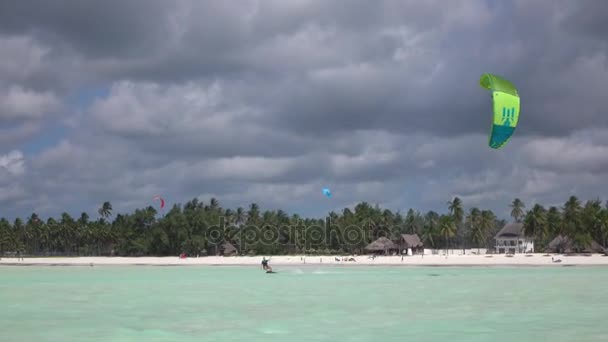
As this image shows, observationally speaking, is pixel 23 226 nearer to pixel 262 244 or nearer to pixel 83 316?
pixel 262 244

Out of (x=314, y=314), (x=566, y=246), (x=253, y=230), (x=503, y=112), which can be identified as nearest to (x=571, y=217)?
(x=566, y=246)

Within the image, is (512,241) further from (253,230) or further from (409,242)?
Result: (253,230)

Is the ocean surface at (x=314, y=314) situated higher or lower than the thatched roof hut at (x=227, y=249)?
higher

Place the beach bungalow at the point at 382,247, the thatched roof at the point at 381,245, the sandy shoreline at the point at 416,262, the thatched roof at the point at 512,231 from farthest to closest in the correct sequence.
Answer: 1. the thatched roof at the point at 512,231
2. the beach bungalow at the point at 382,247
3. the thatched roof at the point at 381,245
4. the sandy shoreline at the point at 416,262

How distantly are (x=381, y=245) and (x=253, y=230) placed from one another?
18.5 m

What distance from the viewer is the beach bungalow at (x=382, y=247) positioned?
95.1 m

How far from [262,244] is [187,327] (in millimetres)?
79070

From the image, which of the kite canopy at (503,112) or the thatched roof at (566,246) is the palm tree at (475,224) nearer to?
the thatched roof at (566,246)

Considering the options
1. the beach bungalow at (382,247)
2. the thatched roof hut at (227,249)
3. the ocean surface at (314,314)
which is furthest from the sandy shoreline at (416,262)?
the ocean surface at (314,314)

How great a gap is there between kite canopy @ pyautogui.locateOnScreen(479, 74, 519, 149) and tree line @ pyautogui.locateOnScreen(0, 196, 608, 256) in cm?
5843

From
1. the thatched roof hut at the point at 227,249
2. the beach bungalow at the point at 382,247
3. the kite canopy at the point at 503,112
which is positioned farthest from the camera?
the thatched roof hut at the point at 227,249

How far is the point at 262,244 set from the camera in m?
95.2

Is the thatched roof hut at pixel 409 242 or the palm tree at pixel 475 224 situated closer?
the thatched roof hut at pixel 409 242

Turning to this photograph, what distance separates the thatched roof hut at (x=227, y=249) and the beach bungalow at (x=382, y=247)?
18707 mm
